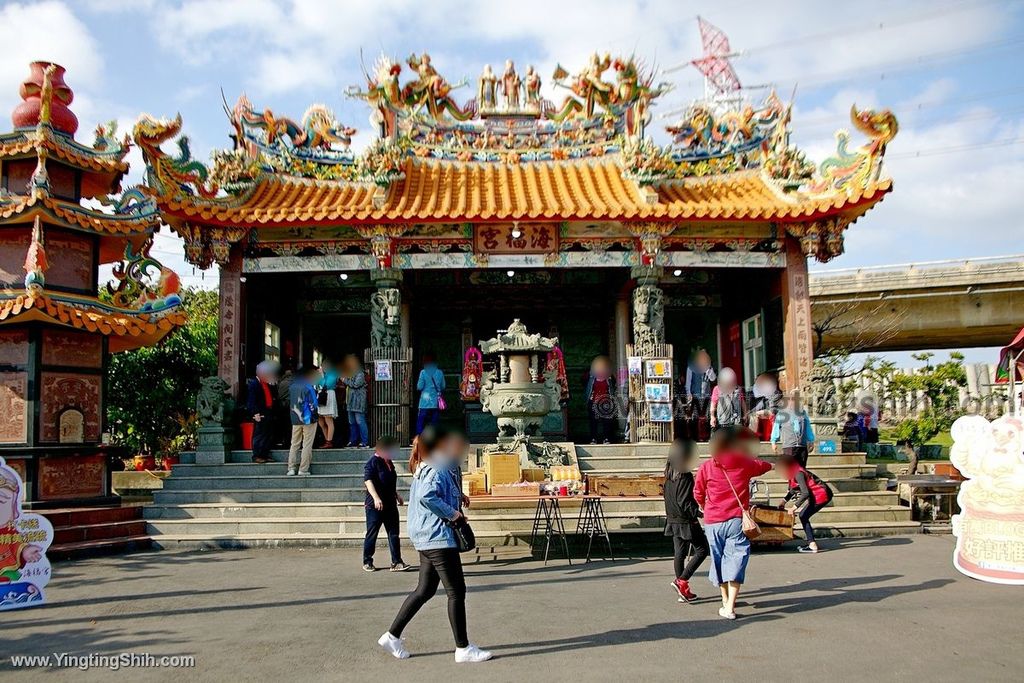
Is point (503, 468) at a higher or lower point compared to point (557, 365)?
lower

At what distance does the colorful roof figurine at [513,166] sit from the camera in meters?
12.2

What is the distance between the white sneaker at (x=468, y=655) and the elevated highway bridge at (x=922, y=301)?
718 inches

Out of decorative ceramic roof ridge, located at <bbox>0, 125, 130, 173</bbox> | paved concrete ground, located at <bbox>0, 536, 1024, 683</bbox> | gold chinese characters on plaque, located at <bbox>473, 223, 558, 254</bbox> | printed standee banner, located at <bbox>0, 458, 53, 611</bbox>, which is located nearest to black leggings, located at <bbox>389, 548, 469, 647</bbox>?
paved concrete ground, located at <bbox>0, 536, 1024, 683</bbox>

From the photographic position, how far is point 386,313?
12.5 meters

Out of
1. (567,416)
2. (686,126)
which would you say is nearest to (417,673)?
(567,416)

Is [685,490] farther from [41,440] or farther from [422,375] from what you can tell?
[41,440]

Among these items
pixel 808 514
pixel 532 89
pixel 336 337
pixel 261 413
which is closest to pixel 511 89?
pixel 532 89

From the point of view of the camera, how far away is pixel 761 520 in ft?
24.6

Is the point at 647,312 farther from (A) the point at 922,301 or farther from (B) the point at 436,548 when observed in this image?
(A) the point at 922,301

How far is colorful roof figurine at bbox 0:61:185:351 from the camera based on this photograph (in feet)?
29.5

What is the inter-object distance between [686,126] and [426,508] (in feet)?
38.3

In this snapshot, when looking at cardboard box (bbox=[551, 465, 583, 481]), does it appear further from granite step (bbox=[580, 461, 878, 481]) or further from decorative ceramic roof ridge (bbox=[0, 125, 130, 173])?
decorative ceramic roof ridge (bbox=[0, 125, 130, 173])

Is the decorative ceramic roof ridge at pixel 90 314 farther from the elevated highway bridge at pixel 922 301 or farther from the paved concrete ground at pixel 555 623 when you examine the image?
the elevated highway bridge at pixel 922 301

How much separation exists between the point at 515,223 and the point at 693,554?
24.9 feet
